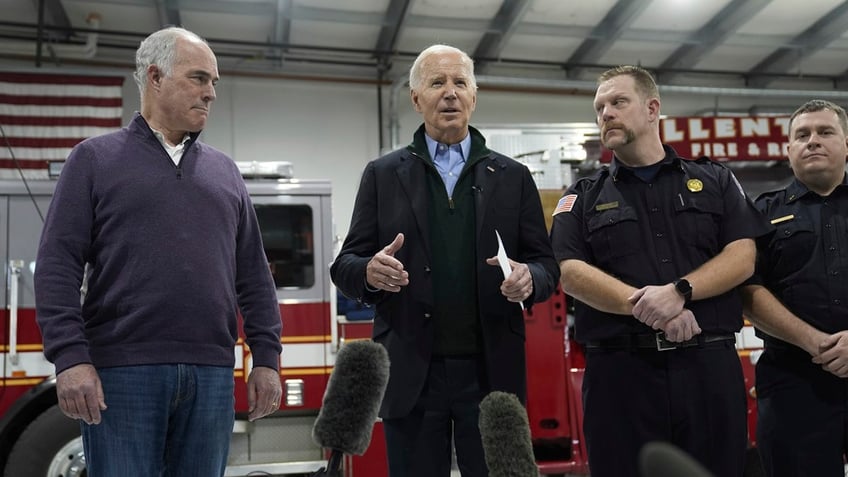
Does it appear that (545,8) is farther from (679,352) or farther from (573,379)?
(679,352)

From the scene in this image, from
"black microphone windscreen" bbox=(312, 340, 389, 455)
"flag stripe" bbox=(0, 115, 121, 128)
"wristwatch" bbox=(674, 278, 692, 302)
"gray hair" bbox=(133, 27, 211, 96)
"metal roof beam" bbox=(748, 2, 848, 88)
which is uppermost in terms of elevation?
"metal roof beam" bbox=(748, 2, 848, 88)

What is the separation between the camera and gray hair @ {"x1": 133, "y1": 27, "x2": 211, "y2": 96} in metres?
2.51

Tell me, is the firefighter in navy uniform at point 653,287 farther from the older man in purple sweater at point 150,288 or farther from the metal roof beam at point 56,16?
the metal roof beam at point 56,16

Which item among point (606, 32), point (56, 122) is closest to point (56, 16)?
point (56, 122)

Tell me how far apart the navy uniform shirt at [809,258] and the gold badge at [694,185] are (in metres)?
0.51

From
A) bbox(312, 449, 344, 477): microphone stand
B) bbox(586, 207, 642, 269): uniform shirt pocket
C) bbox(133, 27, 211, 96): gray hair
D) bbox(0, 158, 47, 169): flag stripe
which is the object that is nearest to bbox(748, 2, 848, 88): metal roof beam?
→ bbox(586, 207, 642, 269): uniform shirt pocket

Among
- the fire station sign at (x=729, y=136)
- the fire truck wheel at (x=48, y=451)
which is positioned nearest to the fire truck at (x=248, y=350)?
the fire truck wheel at (x=48, y=451)

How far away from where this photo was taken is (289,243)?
19.9 ft

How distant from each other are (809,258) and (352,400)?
2540 millimetres

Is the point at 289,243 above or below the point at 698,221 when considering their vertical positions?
above

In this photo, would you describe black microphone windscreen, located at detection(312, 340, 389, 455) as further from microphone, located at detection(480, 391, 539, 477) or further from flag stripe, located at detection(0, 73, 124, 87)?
flag stripe, located at detection(0, 73, 124, 87)

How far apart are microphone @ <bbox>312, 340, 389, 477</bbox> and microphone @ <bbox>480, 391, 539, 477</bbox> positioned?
0.62 feet

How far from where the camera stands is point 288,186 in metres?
6.11

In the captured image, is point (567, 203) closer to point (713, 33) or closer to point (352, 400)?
point (352, 400)
